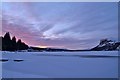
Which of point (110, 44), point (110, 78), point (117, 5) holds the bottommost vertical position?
point (110, 78)

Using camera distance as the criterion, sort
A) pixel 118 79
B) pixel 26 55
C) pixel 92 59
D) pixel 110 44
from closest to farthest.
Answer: pixel 118 79
pixel 110 44
pixel 92 59
pixel 26 55

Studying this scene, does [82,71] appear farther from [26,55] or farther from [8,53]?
[8,53]

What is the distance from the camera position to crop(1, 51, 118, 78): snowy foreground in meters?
8.68

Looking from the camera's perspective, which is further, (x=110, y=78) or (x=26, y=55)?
(x=26, y=55)

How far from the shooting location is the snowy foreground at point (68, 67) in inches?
342

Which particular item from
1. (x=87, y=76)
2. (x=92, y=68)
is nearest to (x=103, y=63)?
(x=92, y=68)

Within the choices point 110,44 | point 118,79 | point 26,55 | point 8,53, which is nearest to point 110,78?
point 118,79

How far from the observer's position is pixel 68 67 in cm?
1021

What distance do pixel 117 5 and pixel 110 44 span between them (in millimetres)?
2005

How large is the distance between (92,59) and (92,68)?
7.97 ft

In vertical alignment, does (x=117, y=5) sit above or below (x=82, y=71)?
above

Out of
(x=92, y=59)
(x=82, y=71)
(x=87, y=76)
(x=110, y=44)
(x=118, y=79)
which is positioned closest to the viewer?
(x=118, y=79)

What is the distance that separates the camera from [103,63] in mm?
10695

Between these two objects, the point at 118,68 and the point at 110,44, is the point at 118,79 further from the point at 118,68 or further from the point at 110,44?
the point at 110,44
